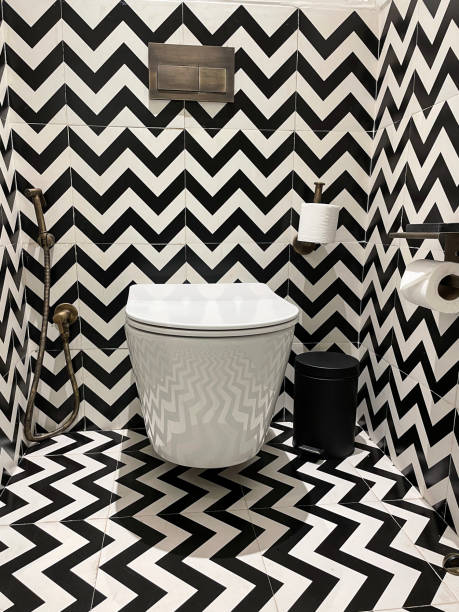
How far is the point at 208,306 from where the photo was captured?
1.49 meters

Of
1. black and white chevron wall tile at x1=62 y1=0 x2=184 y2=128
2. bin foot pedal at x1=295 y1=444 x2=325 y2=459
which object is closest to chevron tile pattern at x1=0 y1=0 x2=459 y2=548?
black and white chevron wall tile at x1=62 y1=0 x2=184 y2=128

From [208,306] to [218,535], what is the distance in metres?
0.62

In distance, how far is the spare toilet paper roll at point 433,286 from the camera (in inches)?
42.0

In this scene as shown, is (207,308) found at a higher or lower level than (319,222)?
lower

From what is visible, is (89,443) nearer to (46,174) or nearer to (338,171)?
(46,174)

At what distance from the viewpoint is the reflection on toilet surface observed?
1151mm

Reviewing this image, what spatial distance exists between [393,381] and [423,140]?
0.73m

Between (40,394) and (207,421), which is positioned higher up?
(207,421)

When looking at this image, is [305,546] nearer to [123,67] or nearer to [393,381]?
[393,381]

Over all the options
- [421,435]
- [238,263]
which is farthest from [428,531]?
[238,263]

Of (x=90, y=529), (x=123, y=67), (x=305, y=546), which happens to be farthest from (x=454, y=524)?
(x=123, y=67)

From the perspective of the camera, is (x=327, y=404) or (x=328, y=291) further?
(x=328, y=291)

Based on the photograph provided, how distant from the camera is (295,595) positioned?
1.06 m

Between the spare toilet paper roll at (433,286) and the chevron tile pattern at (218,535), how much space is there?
60cm
